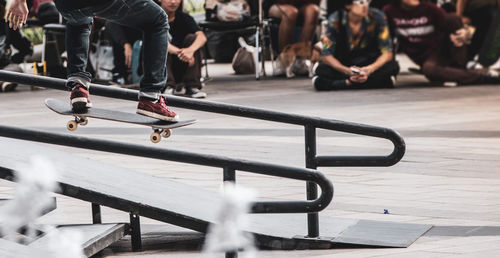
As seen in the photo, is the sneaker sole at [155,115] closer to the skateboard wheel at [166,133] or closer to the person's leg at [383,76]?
the skateboard wheel at [166,133]

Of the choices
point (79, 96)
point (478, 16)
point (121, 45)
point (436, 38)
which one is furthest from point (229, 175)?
point (478, 16)

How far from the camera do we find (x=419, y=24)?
44.1 ft

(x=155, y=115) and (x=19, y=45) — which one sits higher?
(x=155, y=115)

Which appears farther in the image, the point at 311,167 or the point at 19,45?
the point at 19,45

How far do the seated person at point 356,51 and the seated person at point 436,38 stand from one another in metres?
0.71

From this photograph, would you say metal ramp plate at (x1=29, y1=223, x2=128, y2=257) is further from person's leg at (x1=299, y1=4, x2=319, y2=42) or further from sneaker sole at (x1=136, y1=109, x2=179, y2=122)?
person's leg at (x1=299, y1=4, x2=319, y2=42)

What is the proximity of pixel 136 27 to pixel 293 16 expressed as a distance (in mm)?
9804

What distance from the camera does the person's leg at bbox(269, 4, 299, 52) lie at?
1492 centimetres

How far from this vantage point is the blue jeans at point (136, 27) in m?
5.10

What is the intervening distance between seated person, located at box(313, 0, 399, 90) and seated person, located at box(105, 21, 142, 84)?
249 centimetres

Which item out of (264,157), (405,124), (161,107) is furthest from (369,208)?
(405,124)

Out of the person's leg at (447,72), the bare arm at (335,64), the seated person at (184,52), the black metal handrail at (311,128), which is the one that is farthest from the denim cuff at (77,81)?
the person's leg at (447,72)

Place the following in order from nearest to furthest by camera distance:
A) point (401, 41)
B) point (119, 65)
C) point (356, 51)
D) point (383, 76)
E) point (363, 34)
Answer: point (363, 34)
point (356, 51)
point (383, 76)
point (401, 41)
point (119, 65)

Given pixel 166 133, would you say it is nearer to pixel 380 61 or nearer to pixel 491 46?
pixel 380 61
